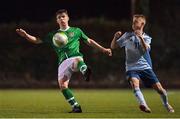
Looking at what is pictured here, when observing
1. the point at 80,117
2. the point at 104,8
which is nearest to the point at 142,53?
the point at 80,117

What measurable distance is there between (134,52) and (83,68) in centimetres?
96

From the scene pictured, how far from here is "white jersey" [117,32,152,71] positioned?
1459 centimetres

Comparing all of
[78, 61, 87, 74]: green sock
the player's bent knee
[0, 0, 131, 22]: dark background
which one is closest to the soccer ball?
[78, 61, 87, 74]: green sock

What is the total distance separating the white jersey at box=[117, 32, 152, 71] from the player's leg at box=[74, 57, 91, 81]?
2.43 feet

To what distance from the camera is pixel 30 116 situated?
13.4m

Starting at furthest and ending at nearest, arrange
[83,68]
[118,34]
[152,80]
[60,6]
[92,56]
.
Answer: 1. [60,6]
2. [92,56]
3. [152,80]
4. [83,68]
5. [118,34]

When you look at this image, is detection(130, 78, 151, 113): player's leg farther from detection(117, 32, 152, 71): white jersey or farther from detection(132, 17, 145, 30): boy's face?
detection(132, 17, 145, 30): boy's face

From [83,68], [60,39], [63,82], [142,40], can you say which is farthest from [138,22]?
[63,82]

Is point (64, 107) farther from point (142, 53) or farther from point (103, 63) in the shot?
point (103, 63)

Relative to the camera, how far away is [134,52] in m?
14.6

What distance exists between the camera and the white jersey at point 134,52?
575 inches

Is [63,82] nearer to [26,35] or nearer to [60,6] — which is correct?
[26,35]

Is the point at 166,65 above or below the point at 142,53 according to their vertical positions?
below

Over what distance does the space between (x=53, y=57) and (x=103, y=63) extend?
6.39 ft
